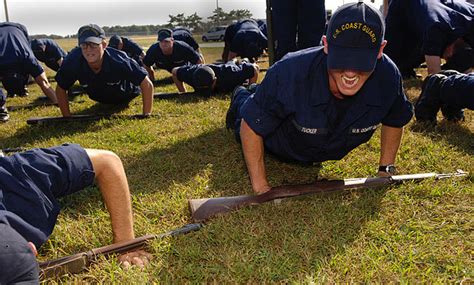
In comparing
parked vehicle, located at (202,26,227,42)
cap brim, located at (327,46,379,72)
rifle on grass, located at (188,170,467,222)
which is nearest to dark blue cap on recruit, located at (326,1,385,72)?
cap brim, located at (327,46,379,72)

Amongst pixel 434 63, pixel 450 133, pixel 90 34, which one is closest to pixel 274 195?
pixel 450 133

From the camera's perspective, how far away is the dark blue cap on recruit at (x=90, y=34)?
15.4 feet

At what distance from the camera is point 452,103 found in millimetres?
3814

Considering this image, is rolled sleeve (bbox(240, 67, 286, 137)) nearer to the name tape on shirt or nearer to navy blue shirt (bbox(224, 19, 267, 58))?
the name tape on shirt

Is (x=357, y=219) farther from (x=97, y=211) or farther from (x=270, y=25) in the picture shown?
(x=270, y=25)

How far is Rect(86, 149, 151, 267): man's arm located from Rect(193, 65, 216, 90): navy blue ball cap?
162 inches

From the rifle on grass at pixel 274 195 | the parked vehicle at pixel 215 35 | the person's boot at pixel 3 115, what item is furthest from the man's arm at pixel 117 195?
the parked vehicle at pixel 215 35

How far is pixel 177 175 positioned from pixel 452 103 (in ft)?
8.62

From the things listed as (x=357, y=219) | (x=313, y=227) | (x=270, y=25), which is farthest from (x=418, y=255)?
(x=270, y=25)

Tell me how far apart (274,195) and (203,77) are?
3910 millimetres

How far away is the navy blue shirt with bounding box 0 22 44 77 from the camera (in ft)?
19.3

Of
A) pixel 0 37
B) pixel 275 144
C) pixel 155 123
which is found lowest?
pixel 155 123

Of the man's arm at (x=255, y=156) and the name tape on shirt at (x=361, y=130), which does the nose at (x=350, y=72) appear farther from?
the man's arm at (x=255, y=156)

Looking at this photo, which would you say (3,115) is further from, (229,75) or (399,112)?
(399,112)
